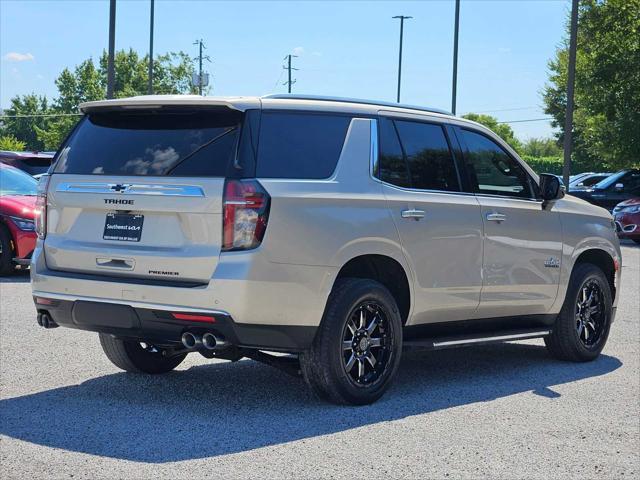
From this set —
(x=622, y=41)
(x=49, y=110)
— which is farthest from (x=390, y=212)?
(x=49, y=110)

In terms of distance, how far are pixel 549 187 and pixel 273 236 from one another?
3.10m

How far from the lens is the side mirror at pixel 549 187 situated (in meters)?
8.57

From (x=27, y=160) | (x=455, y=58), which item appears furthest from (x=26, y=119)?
(x=27, y=160)

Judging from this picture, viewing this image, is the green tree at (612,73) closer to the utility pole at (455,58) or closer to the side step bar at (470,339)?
the utility pole at (455,58)

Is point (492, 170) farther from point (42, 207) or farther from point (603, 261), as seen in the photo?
point (42, 207)

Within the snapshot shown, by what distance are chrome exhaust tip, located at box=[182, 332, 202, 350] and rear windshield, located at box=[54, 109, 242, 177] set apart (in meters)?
0.96

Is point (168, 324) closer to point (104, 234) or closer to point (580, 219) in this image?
point (104, 234)

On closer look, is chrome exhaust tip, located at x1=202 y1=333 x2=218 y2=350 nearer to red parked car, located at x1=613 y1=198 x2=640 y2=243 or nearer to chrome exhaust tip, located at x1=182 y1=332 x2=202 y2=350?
chrome exhaust tip, located at x1=182 y1=332 x2=202 y2=350

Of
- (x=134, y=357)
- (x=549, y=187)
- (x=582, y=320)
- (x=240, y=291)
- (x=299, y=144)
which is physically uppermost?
(x=299, y=144)

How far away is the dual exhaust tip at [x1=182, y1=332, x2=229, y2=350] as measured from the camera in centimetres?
636

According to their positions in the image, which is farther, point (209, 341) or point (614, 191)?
point (614, 191)

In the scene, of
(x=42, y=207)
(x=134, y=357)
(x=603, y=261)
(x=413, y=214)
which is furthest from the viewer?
(x=603, y=261)

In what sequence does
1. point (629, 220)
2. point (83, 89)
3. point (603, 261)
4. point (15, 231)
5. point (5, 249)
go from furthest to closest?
point (83, 89) < point (629, 220) < point (5, 249) < point (15, 231) < point (603, 261)

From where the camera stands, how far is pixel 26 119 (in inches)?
5674
